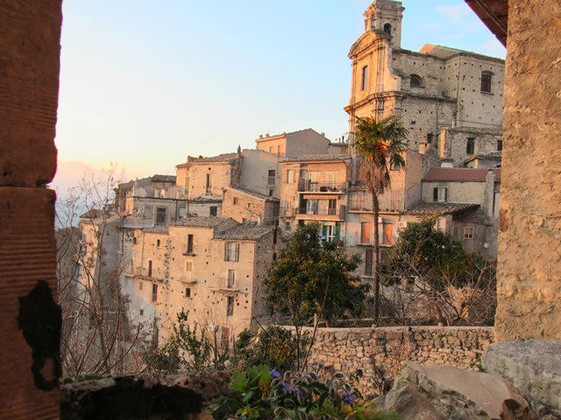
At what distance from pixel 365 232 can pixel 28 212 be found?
3255cm

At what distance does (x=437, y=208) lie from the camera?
31.4m

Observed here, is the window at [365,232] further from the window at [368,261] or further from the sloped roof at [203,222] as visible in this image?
the sloped roof at [203,222]

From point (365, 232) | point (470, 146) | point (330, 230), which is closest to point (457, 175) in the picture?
point (365, 232)

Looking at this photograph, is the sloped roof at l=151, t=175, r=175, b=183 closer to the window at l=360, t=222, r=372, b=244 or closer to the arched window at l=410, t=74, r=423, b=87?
the arched window at l=410, t=74, r=423, b=87

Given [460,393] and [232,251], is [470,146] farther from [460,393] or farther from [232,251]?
[460,393]

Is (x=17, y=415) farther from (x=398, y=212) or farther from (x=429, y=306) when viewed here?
(x=398, y=212)

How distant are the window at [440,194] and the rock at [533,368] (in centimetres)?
3019

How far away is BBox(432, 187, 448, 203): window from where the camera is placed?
32.9 m

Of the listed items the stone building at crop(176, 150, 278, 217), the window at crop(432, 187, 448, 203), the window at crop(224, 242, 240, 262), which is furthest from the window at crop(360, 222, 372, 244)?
the stone building at crop(176, 150, 278, 217)

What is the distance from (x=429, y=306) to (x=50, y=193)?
20081 millimetres

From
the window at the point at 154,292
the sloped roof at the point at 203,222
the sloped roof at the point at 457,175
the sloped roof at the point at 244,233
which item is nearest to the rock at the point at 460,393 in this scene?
the sloped roof at the point at 244,233

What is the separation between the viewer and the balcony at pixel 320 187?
3540 centimetres

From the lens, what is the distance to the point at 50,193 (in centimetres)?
199

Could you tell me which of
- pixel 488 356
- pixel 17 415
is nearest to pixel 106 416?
pixel 17 415
